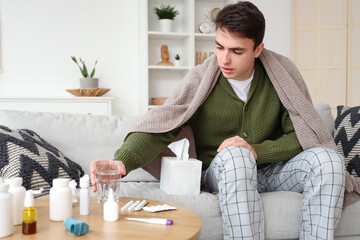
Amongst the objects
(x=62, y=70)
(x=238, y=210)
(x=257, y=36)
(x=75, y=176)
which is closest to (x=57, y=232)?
(x=238, y=210)

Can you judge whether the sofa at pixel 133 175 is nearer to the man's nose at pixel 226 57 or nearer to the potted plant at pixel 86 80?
the man's nose at pixel 226 57

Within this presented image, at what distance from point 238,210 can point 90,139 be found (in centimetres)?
94

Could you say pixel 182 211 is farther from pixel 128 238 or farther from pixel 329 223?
pixel 329 223

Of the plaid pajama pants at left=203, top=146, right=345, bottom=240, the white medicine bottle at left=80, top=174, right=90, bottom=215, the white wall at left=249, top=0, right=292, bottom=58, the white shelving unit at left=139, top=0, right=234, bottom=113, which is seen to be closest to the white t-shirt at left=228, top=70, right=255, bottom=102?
the plaid pajama pants at left=203, top=146, right=345, bottom=240

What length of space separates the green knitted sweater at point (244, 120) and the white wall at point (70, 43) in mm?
2399

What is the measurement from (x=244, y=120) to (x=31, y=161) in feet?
2.88

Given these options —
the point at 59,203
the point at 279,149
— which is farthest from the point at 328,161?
the point at 59,203

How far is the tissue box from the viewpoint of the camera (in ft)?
5.10

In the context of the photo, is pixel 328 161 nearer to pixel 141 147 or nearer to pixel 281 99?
pixel 281 99

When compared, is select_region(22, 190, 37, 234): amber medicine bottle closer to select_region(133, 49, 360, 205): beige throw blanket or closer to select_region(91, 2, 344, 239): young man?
select_region(91, 2, 344, 239): young man

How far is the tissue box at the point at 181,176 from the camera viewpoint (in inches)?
61.2

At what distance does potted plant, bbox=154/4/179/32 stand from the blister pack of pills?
3027mm

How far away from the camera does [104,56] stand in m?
4.11

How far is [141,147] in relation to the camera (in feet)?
5.16
